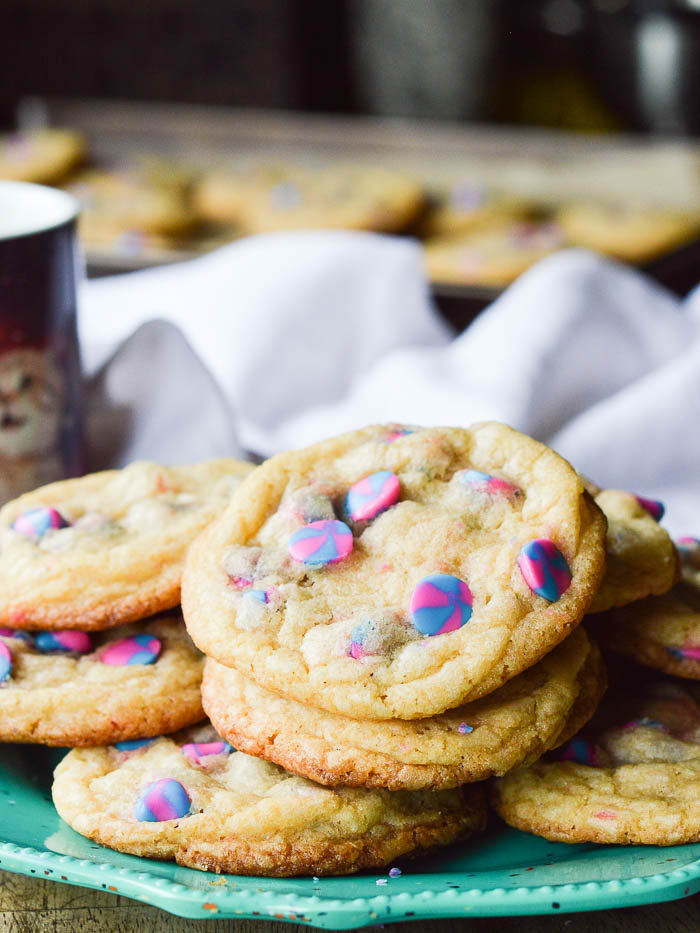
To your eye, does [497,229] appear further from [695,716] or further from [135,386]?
[695,716]

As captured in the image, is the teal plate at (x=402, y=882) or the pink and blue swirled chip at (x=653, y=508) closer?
the teal plate at (x=402, y=882)

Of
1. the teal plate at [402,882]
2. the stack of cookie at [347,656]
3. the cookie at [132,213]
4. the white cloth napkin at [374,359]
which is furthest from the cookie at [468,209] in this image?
the teal plate at [402,882]

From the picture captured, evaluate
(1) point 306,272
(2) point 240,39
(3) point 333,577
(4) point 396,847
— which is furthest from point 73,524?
(2) point 240,39

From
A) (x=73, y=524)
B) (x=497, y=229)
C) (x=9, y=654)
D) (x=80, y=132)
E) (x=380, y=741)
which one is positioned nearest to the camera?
(x=380, y=741)

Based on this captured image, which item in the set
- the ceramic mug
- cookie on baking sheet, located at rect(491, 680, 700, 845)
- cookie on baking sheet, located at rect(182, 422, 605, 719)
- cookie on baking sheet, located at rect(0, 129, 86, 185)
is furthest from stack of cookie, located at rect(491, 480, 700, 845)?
cookie on baking sheet, located at rect(0, 129, 86, 185)

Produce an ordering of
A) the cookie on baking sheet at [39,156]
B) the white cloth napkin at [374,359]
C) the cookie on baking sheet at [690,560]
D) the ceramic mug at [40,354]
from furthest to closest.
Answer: the cookie on baking sheet at [39,156], the white cloth napkin at [374,359], the ceramic mug at [40,354], the cookie on baking sheet at [690,560]

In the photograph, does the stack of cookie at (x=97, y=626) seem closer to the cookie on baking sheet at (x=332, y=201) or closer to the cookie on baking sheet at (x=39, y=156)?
the cookie on baking sheet at (x=332, y=201)

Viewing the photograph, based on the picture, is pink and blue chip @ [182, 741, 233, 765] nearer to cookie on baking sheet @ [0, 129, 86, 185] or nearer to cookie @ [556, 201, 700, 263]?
cookie @ [556, 201, 700, 263]
